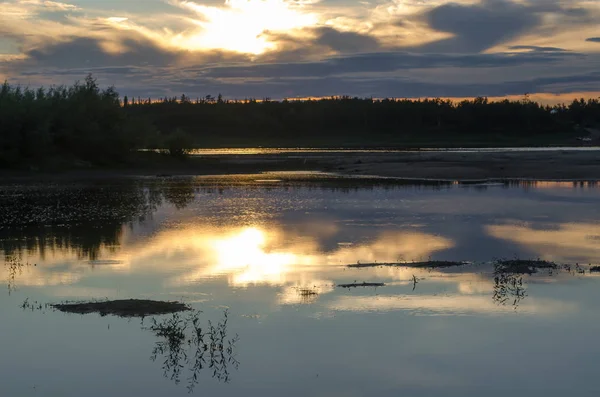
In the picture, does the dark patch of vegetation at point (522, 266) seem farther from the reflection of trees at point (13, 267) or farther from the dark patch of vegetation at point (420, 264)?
the reflection of trees at point (13, 267)

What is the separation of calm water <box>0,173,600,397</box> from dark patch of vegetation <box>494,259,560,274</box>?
370mm

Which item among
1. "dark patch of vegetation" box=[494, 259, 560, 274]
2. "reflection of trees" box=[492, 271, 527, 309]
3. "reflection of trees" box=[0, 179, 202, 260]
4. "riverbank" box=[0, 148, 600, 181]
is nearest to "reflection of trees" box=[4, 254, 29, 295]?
"reflection of trees" box=[0, 179, 202, 260]

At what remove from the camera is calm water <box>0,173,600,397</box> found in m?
11.4

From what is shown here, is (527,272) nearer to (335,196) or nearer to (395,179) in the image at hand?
(335,196)

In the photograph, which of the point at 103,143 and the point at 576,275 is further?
the point at 103,143

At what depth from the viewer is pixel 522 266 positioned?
19.4 metres

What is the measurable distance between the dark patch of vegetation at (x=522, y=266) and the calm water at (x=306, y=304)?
370 millimetres

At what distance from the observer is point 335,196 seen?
42.1 m

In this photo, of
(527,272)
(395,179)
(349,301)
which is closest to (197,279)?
(349,301)

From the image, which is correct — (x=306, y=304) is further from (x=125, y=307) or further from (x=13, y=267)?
(x=13, y=267)

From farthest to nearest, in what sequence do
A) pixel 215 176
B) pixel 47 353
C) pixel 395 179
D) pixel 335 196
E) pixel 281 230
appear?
pixel 215 176, pixel 395 179, pixel 335 196, pixel 281 230, pixel 47 353

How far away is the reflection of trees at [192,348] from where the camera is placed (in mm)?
11766

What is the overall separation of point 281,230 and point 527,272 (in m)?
10.8

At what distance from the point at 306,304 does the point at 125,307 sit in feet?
11.2
